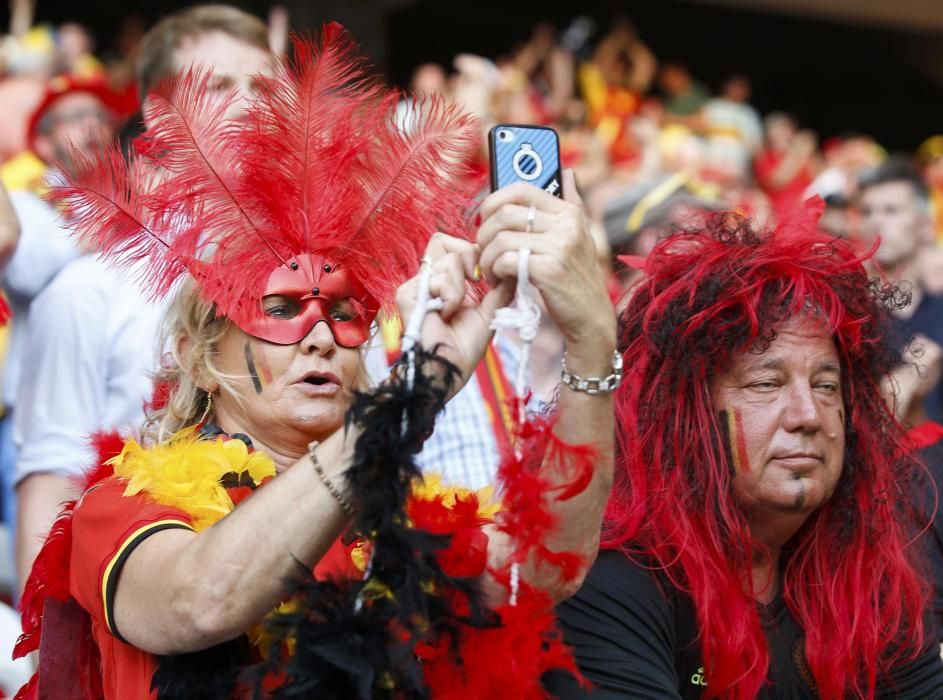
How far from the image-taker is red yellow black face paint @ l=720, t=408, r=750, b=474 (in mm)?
2385

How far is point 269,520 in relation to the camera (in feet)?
5.77

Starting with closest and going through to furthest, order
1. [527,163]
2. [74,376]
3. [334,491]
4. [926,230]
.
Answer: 1. [334,491]
2. [527,163]
3. [74,376]
4. [926,230]

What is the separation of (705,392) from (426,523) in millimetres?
624

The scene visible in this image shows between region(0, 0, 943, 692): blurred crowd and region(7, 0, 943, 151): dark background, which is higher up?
region(0, 0, 943, 692): blurred crowd

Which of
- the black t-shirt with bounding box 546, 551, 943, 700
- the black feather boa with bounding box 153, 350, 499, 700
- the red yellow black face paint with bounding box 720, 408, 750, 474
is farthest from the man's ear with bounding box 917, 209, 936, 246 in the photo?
the black feather boa with bounding box 153, 350, 499, 700

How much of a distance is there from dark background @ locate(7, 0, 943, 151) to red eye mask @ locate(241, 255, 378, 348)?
943 cm

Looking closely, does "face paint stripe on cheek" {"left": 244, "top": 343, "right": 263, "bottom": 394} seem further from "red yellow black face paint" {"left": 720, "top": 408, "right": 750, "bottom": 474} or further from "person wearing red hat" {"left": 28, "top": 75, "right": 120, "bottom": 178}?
"person wearing red hat" {"left": 28, "top": 75, "right": 120, "bottom": 178}

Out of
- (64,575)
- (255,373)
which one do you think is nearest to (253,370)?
(255,373)

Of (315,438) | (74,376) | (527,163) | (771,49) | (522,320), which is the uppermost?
(527,163)

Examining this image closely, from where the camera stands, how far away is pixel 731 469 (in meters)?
2.39

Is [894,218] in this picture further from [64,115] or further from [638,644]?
[638,644]

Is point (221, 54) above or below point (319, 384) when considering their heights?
above

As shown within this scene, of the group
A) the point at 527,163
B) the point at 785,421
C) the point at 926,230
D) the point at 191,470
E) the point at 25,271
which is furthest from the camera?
the point at 926,230

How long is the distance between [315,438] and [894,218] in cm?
388
